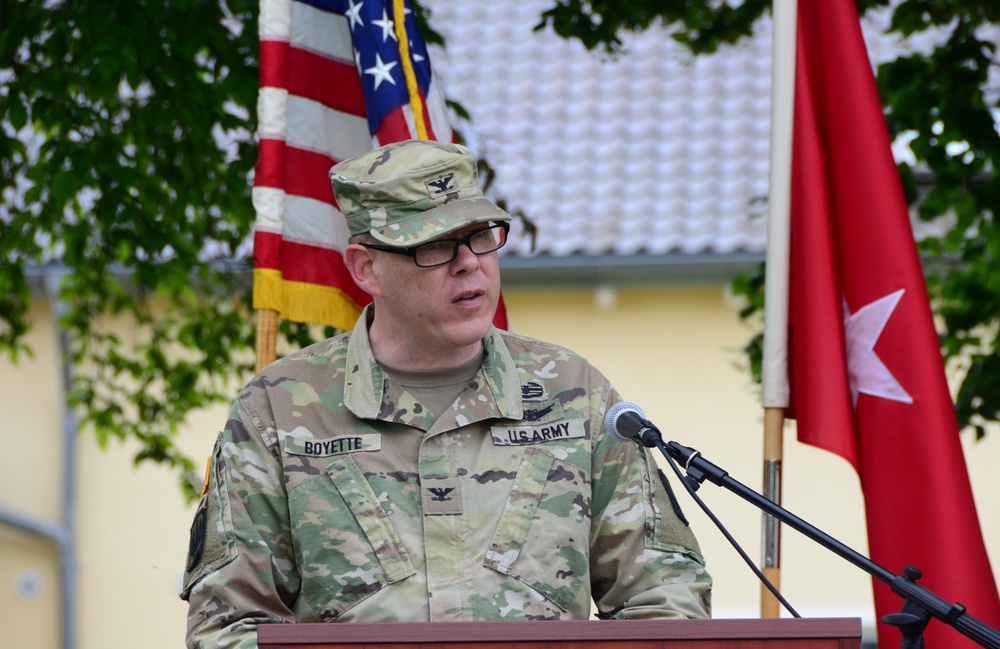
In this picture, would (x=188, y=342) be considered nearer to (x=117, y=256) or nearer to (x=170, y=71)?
(x=117, y=256)

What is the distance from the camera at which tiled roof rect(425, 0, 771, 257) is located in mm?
9609

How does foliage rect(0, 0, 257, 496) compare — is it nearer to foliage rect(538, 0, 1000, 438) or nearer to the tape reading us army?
foliage rect(538, 0, 1000, 438)

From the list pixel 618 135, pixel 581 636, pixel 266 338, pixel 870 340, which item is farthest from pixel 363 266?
pixel 618 135

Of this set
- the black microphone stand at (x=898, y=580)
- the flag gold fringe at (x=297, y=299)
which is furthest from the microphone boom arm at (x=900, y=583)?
the flag gold fringe at (x=297, y=299)

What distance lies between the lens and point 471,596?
2.94 m

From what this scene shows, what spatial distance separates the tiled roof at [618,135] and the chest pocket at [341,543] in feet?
20.9

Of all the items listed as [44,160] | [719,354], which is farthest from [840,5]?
[719,354]

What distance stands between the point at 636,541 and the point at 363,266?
867mm

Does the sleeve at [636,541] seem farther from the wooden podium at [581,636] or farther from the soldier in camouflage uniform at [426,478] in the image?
the wooden podium at [581,636]

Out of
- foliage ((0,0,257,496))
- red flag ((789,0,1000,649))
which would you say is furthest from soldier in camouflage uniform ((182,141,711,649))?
foliage ((0,0,257,496))

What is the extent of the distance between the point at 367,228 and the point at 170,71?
9.65ft

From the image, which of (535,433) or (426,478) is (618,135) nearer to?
(535,433)

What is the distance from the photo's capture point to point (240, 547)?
2.92m

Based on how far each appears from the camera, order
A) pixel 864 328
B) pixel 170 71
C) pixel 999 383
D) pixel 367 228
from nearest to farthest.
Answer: pixel 367 228, pixel 864 328, pixel 999 383, pixel 170 71
